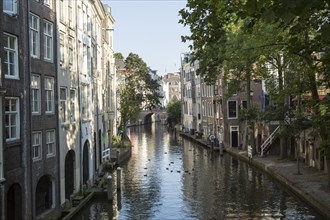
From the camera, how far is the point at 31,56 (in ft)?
68.9

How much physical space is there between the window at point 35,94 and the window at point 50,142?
1.76 metres

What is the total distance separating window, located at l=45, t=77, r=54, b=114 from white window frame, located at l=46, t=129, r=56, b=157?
3.62 ft

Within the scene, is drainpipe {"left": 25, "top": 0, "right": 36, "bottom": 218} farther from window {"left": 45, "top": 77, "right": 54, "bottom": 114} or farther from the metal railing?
the metal railing

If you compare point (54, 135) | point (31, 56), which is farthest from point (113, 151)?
point (31, 56)

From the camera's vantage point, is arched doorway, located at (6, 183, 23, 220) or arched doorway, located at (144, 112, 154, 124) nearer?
arched doorway, located at (6, 183, 23, 220)

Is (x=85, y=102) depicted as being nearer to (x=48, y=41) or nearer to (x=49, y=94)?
(x=49, y=94)

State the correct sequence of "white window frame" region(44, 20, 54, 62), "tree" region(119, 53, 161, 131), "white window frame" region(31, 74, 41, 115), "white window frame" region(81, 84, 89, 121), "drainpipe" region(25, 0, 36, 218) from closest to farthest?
"drainpipe" region(25, 0, 36, 218) → "white window frame" region(31, 74, 41, 115) → "white window frame" region(44, 20, 54, 62) → "white window frame" region(81, 84, 89, 121) → "tree" region(119, 53, 161, 131)

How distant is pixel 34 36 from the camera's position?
21594mm

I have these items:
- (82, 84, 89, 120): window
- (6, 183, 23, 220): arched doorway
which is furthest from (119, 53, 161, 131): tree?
(6, 183, 23, 220): arched doorway

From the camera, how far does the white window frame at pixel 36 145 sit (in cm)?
2148

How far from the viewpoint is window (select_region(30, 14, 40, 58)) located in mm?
21094

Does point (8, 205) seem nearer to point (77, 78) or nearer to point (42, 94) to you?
point (42, 94)

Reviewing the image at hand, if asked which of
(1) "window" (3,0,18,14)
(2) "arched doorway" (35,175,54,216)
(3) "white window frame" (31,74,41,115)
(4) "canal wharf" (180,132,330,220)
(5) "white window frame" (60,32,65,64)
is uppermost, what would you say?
(1) "window" (3,0,18,14)

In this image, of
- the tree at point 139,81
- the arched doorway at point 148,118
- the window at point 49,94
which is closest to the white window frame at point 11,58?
the window at point 49,94
